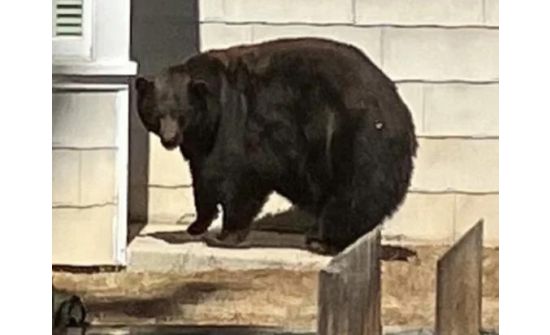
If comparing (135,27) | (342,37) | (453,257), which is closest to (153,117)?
(135,27)

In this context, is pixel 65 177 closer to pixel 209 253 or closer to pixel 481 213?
pixel 209 253

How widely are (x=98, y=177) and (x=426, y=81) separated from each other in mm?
389

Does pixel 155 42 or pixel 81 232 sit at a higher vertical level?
pixel 155 42

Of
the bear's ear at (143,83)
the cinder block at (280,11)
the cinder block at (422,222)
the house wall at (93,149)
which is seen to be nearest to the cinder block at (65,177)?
the house wall at (93,149)

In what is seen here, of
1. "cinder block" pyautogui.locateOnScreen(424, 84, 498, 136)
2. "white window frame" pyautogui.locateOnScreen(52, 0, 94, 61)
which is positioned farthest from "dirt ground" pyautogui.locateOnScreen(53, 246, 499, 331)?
"white window frame" pyautogui.locateOnScreen(52, 0, 94, 61)

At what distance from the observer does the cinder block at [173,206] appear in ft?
3.59

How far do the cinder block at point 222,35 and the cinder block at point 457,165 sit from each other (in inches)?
9.2

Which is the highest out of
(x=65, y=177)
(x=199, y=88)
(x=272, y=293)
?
(x=199, y=88)

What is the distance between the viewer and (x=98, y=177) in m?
1.11

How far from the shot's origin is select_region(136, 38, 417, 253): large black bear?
109 cm

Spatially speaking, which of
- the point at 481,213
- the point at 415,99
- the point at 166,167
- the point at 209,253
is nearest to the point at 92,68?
the point at 166,167

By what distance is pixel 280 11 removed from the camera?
3.59 ft

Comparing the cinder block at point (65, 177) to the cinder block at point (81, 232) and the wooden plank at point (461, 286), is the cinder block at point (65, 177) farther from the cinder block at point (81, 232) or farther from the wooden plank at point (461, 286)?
the wooden plank at point (461, 286)
